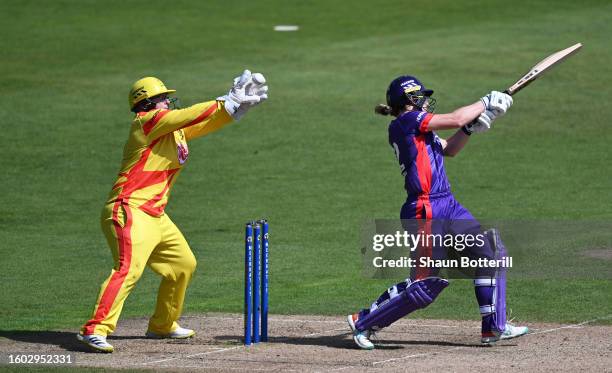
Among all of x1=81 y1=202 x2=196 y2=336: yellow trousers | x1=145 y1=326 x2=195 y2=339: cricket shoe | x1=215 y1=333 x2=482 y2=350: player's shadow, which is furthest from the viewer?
x1=145 y1=326 x2=195 y2=339: cricket shoe

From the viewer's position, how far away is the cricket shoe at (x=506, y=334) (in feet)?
33.2

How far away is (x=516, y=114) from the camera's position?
21.8 meters

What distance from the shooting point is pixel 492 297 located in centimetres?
1009

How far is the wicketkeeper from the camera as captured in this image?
10.1 meters

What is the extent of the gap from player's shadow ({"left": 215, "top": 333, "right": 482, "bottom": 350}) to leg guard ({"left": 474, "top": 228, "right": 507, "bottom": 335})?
0.24 meters

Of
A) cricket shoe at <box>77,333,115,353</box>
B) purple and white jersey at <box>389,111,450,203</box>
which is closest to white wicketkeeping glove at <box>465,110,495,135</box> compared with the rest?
purple and white jersey at <box>389,111,450,203</box>

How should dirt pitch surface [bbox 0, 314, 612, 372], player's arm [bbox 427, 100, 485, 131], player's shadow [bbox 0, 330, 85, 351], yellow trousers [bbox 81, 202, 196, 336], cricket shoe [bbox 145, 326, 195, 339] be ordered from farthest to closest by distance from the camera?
cricket shoe [bbox 145, 326, 195, 339] → player's shadow [bbox 0, 330, 85, 351] → yellow trousers [bbox 81, 202, 196, 336] → player's arm [bbox 427, 100, 485, 131] → dirt pitch surface [bbox 0, 314, 612, 372]

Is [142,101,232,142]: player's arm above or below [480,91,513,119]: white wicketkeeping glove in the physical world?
below

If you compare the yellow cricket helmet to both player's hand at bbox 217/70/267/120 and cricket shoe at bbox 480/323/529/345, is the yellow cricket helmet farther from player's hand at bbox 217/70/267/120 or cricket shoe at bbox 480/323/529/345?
cricket shoe at bbox 480/323/529/345

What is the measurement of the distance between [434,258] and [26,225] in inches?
306

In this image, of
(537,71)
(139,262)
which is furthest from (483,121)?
(139,262)

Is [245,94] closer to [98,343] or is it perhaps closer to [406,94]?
[406,94]

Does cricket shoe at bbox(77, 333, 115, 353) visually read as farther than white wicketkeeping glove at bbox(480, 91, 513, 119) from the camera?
Yes

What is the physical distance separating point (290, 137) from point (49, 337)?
10.3 meters
